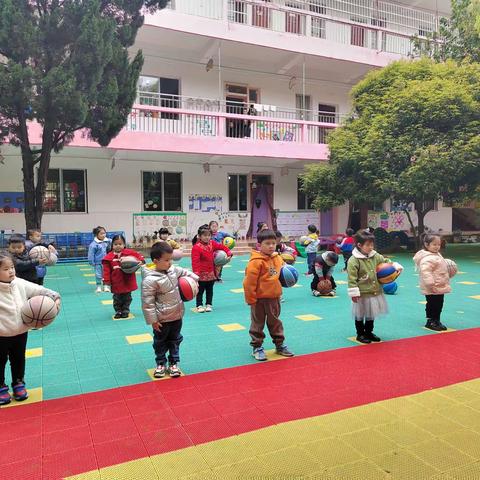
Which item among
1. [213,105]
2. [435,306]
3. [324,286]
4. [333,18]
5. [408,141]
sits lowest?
[324,286]

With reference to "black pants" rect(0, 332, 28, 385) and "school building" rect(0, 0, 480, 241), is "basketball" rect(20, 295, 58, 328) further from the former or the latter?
"school building" rect(0, 0, 480, 241)

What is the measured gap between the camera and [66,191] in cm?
1538

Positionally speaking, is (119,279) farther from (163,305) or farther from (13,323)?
(13,323)

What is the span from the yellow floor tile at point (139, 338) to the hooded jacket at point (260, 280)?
61.7 inches

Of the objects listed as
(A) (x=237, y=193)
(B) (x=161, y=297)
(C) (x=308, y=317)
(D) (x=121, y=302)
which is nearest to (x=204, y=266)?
(D) (x=121, y=302)

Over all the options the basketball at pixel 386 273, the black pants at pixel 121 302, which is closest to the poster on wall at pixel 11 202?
the black pants at pixel 121 302

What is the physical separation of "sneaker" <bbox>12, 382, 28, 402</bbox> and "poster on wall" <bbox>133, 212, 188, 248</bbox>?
12232mm

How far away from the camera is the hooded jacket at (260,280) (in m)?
4.57

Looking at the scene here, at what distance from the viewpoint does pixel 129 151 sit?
48.6 feet

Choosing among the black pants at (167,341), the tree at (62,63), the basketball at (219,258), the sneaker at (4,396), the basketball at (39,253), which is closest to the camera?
the sneaker at (4,396)

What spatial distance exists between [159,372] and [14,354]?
1260mm

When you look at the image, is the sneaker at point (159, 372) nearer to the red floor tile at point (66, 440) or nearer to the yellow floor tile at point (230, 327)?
the red floor tile at point (66, 440)

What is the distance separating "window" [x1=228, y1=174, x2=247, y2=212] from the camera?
1781cm

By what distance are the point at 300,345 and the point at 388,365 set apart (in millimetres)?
1070
